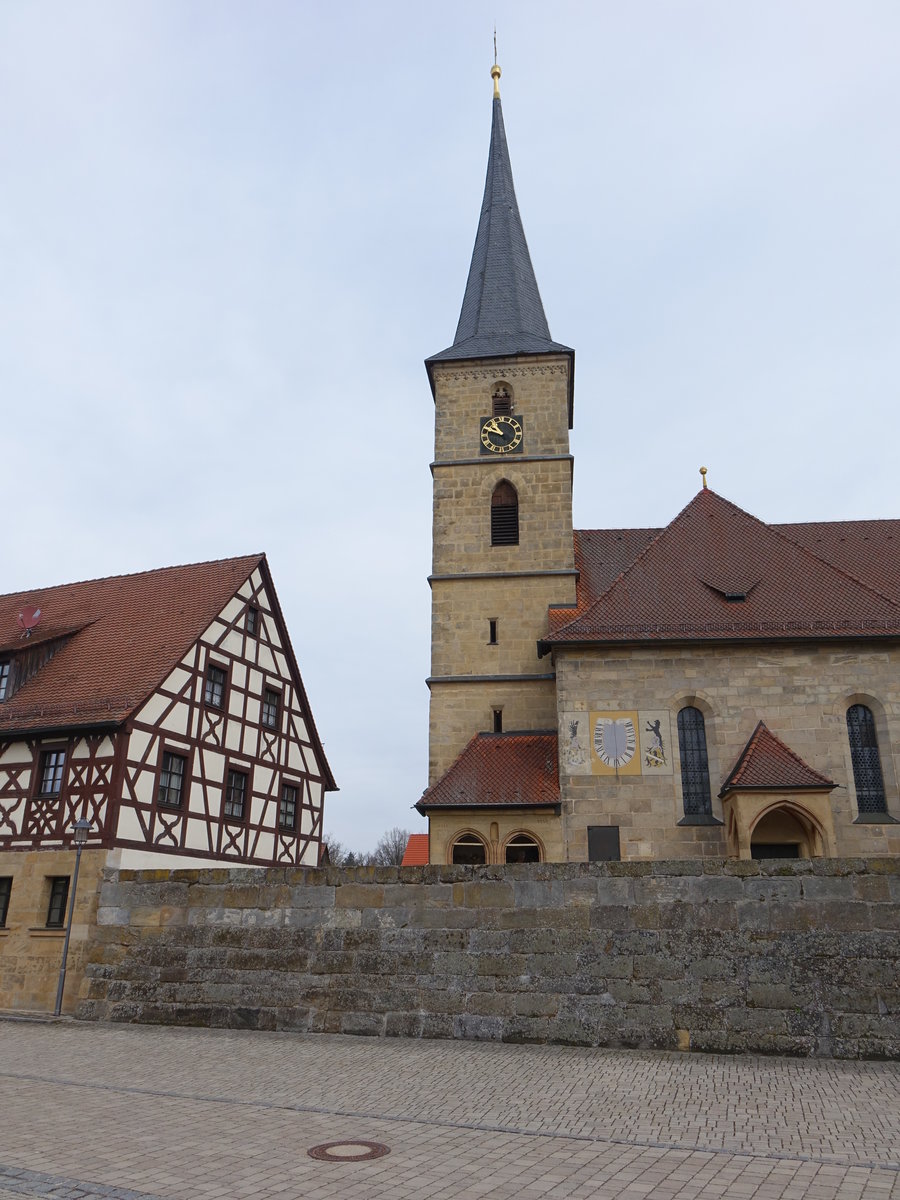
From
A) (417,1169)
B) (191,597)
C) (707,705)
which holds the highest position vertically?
(191,597)

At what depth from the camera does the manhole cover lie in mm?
5078

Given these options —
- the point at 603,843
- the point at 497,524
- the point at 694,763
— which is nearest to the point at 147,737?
the point at 603,843

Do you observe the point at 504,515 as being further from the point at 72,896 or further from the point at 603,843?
the point at 72,896

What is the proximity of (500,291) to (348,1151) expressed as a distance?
2577 cm

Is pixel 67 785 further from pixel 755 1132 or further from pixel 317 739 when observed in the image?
pixel 755 1132

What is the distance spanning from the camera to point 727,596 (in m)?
19.2

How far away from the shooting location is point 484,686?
2145 centimetres

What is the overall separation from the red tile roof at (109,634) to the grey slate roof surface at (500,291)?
9099 millimetres

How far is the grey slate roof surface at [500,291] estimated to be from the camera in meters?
25.5

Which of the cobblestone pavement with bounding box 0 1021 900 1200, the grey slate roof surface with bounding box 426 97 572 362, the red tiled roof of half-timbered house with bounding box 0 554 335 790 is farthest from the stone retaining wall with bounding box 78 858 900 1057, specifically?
the grey slate roof surface with bounding box 426 97 572 362

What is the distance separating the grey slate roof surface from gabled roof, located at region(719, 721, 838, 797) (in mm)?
12186

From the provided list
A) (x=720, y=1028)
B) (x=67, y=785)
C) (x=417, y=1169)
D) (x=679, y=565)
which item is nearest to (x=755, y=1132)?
(x=417, y=1169)

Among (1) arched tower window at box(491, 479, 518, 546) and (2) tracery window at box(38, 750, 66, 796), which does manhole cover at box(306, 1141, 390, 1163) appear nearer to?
(2) tracery window at box(38, 750, 66, 796)

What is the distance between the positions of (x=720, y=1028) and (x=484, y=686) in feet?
43.8
